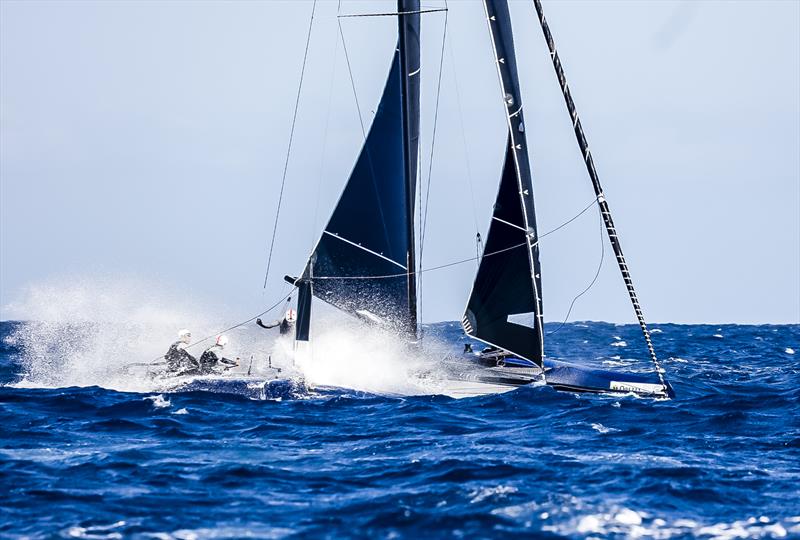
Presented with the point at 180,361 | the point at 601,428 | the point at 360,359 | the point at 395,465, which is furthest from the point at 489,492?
the point at 360,359

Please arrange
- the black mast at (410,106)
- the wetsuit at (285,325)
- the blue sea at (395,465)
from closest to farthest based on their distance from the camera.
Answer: the blue sea at (395,465)
the black mast at (410,106)
the wetsuit at (285,325)

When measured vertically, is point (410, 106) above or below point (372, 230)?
above

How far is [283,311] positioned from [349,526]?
15.3m

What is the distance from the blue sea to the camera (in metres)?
10.9

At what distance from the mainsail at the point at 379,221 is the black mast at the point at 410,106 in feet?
0.09

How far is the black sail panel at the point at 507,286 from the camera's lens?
23.0 metres

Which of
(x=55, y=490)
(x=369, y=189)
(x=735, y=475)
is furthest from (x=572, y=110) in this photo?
(x=55, y=490)

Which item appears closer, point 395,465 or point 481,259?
point 395,465

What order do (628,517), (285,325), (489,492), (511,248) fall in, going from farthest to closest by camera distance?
(285,325)
(511,248)
(489,492)
(628,517)

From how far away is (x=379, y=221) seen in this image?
2567cm

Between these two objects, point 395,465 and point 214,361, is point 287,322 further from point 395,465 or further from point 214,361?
point 395,465

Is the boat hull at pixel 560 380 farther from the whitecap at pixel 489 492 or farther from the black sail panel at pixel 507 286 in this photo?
the whitecap at pixel 489 492

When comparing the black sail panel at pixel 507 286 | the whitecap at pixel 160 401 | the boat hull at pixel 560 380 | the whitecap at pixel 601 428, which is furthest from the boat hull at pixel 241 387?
the whitecap at pixel 601 428

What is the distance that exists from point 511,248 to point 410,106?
196 inches
